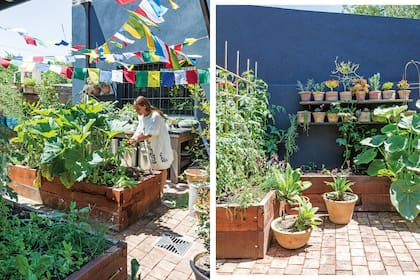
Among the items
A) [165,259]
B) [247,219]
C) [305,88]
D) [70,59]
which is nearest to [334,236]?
[247,219]

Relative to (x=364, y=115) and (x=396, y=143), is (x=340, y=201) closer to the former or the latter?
(x=396, y=143)

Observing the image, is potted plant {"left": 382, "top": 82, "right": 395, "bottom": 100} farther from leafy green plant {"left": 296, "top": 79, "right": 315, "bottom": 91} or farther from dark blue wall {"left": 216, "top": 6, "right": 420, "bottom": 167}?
leafy green plant {"left": 296, "top": 79, "right": 315, "bottom": 91}

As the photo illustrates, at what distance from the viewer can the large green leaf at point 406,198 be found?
2.49m

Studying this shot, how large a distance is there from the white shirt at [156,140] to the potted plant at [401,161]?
5.09 feet

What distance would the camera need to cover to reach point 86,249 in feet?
5.17

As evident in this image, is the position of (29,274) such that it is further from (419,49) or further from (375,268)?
(419,49)

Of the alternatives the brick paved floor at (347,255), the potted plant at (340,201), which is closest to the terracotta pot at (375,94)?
the potted plant at (340,201)

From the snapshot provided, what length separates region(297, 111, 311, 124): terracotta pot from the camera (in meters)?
3.21

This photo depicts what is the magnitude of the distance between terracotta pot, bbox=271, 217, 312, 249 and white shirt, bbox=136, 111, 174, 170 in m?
1.09

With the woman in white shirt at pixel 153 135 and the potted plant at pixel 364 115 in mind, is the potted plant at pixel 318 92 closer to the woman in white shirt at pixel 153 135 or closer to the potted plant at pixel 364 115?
the potted plant at pixel 364 115

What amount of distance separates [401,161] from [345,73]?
3.15 ft

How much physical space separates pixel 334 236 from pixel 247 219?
752mm

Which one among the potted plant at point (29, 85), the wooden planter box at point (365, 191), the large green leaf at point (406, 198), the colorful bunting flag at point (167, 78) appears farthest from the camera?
the potted plant at point (29, 85)

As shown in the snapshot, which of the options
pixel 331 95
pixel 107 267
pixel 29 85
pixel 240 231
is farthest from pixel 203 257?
pixel 29 85
